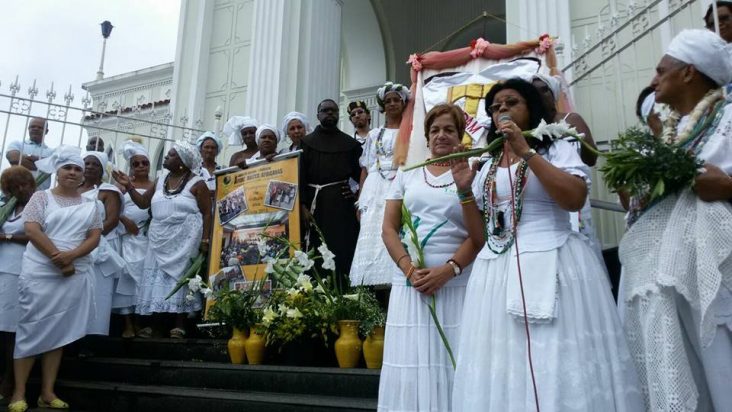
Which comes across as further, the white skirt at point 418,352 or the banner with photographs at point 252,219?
the banner with photographs at point 252,219

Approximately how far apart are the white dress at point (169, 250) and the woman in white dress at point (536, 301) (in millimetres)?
3181

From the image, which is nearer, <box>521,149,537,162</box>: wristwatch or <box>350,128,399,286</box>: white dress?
<box>521,149,537,162</box>: wristwatch

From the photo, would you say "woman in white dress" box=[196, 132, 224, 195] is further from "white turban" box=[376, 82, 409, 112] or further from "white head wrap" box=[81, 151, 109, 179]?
"white turban" box=[376, 82, 409, 112]

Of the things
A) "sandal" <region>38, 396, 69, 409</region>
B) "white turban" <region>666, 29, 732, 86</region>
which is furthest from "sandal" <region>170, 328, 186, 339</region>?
"white turban" <region>666, 29, 732, 86</region>

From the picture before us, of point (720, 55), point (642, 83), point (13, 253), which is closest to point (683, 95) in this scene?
point (720, 55)

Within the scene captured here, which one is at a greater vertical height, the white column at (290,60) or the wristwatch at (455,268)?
the white column at (290,60)

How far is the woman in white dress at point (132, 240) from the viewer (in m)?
4.75

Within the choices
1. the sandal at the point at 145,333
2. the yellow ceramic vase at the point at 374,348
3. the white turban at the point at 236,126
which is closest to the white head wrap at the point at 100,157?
the white turban at the point at 236,126

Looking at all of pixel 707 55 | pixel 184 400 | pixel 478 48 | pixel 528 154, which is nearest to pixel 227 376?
pixel 184 400

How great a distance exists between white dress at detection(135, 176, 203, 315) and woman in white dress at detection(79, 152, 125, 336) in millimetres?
230

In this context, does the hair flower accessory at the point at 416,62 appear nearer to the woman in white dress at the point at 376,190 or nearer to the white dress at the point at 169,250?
the woman in white dress at the point at 376,190

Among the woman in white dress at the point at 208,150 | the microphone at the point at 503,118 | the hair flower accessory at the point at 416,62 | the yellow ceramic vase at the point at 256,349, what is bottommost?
the yellow ceramic vase at the point at 256,349

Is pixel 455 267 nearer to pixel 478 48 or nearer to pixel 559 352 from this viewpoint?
pixel 559 352

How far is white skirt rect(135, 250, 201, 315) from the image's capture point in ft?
15.1
